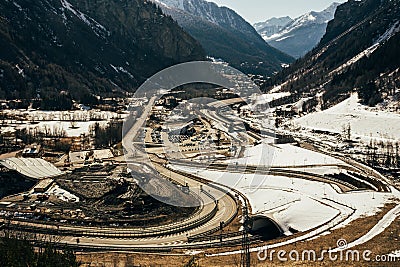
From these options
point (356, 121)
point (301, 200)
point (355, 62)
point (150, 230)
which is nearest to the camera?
point (150, 230)

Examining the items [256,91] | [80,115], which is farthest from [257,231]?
[256,91]

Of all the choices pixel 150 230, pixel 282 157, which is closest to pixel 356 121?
pixel 282 157

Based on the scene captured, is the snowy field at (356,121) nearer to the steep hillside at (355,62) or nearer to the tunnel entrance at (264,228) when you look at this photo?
the steep hillside at (355,62)

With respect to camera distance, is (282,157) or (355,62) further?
(355,62)

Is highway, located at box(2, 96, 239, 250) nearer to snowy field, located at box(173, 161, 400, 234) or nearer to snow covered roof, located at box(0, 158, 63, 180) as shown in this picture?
snowy field, located at box(173, 161, 400, 234)

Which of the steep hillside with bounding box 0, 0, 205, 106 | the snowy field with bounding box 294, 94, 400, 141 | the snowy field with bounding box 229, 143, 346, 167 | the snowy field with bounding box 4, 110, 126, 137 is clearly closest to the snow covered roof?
the snowy field with bounding box 4, 110, 126, 137

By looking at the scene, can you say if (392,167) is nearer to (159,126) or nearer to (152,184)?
(152,184)

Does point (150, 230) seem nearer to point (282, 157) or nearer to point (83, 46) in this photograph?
point (282, 157)
